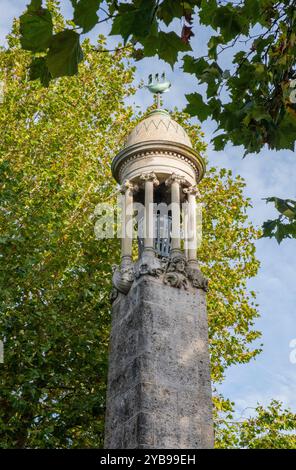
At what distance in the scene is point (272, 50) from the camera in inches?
206

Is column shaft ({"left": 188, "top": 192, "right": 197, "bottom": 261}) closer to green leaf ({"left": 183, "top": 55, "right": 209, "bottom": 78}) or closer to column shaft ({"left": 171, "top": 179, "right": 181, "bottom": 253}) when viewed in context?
column shaft ({"left": 171, "top": 179, "right": 181, "bottom": 253})

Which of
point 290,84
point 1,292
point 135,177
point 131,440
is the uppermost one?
point 135,177

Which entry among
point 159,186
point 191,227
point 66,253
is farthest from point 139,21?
point 66,253

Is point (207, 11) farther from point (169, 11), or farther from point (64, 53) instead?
point (64, 53)

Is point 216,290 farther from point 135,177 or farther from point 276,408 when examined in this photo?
point 135,177

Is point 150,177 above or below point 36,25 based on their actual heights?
above

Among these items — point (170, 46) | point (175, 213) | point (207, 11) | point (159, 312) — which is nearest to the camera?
point (170, 46)

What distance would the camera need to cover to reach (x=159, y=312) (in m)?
9.48

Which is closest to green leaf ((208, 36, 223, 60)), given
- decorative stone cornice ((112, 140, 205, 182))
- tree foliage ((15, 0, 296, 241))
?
tree foliage ((15, 0, 296, 241))

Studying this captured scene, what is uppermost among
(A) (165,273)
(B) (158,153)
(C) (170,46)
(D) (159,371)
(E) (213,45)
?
(B) (158,153)

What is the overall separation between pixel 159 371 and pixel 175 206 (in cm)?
339

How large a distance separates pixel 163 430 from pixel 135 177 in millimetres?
4805

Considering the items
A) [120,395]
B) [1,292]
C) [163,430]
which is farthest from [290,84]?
[1,292]

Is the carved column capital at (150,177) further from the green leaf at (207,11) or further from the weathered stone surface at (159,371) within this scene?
the green leaf at (207,11)
